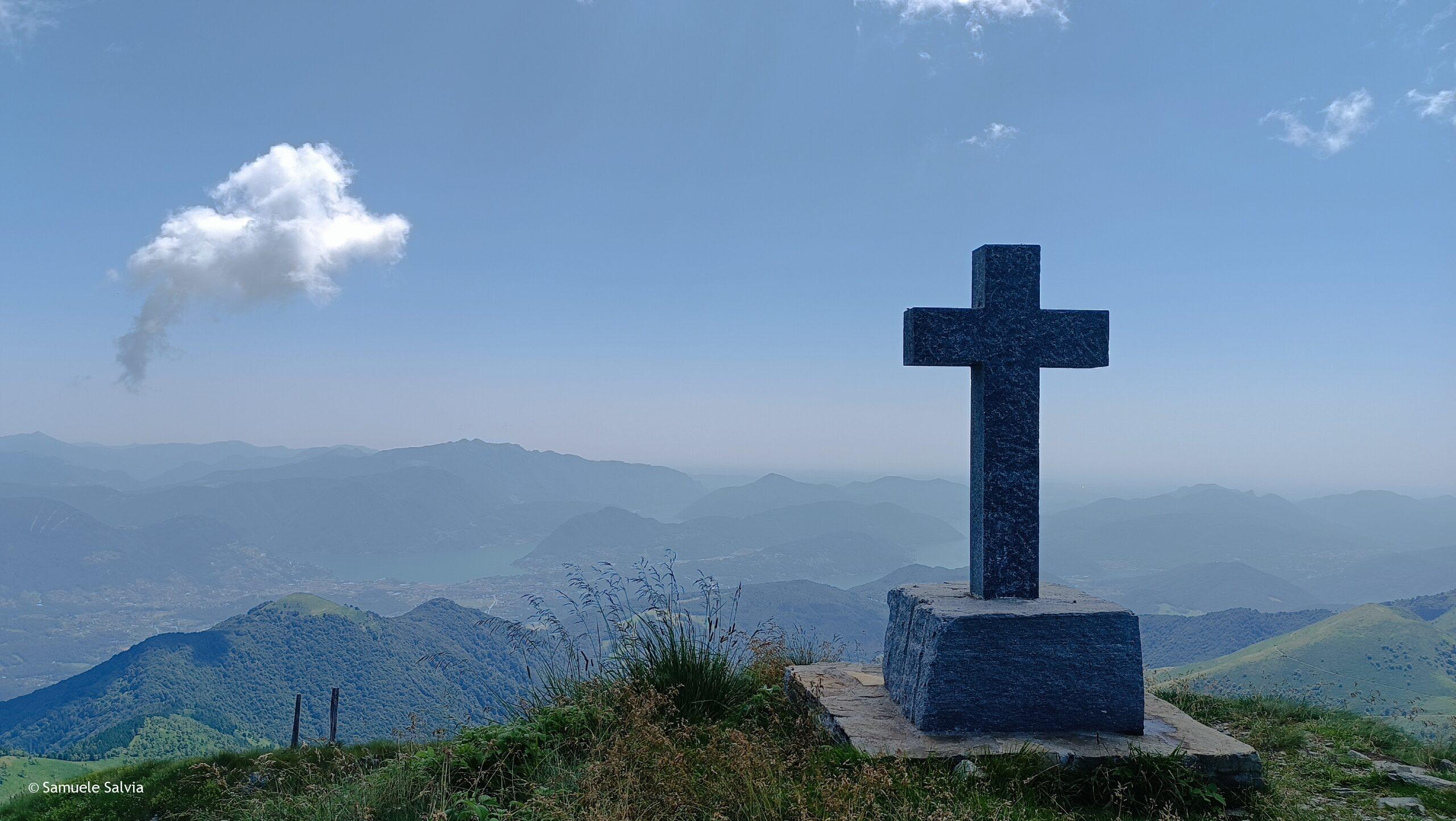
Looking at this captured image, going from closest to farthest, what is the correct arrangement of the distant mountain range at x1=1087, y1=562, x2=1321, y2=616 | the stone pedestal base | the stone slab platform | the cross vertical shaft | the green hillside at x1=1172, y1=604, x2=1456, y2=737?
the stone slab platform < the stone pedestal base < the cross vertical shaft < the green hillside at x1=1172, y1=604, x2=1456, y2=737 < the distant mountain range at x1=1087, y1=562, x2=1321, y2=616

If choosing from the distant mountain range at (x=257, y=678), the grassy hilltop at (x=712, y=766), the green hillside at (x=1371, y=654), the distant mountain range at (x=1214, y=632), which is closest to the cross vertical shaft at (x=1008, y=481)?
the grassy hilltop at (x=712, y=766)

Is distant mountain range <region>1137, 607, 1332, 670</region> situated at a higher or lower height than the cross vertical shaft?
lower

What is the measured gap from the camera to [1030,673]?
15.2 ft

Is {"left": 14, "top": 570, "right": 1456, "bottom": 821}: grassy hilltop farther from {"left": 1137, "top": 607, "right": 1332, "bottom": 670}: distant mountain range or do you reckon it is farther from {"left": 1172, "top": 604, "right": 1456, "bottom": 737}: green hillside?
{"left": 1137, "top": 607, "right": 1332, "bottom": 670}: distant mountain range

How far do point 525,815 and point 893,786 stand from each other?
1.73m

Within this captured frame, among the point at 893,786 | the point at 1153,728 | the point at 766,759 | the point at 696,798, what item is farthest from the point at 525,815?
the point at 1153,728

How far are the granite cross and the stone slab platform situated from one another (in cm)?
101

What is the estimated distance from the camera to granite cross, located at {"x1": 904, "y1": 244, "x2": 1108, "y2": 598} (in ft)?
16.9

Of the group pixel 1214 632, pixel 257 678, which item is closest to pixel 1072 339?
pixel 1214 632

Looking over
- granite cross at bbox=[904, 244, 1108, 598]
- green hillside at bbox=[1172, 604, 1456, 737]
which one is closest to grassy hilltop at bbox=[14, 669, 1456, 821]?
granite cross at bbox=[904, 244, 1108, 598]

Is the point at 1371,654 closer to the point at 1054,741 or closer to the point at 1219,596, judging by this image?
the point at 1054,741

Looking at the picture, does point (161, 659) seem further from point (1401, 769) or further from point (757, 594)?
point (1401, 769)

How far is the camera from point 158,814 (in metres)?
7.70

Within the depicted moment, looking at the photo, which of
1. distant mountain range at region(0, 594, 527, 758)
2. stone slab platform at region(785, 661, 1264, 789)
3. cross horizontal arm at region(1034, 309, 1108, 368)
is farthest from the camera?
distant mountain range at region(0, 594, 527, 758)
